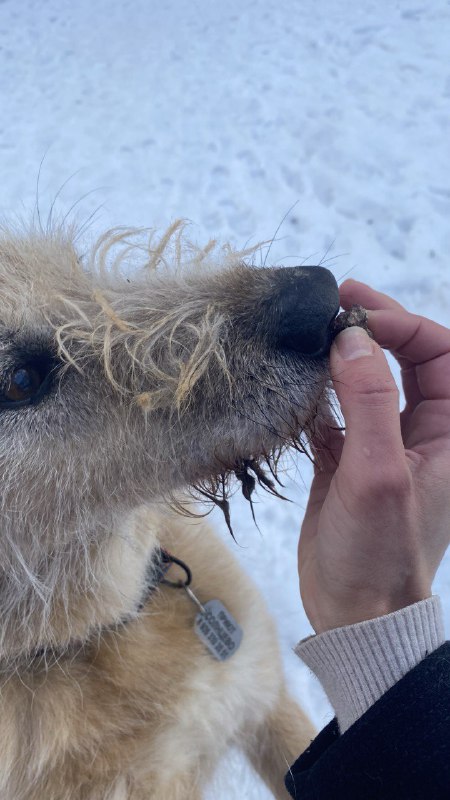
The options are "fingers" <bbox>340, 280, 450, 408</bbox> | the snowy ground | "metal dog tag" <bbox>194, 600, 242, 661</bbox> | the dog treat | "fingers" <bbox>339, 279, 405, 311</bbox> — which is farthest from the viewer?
the snowy ground

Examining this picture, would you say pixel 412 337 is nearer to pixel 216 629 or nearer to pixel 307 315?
pixel 307 315

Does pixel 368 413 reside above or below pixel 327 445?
above

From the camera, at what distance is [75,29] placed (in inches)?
266

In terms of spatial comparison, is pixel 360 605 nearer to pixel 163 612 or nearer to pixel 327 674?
pixel 327 674

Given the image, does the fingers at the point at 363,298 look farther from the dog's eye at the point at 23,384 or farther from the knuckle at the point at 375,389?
the dog's eye at the point at 23,384

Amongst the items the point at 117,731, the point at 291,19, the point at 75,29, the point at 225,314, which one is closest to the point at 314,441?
the point at 225,314

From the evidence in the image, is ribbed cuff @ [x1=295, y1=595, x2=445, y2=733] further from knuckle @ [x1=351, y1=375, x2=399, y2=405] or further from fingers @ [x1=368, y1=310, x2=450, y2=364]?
fingers @ [x1=368, y1=310, x2=450, y2=364]

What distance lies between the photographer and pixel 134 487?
1.82m

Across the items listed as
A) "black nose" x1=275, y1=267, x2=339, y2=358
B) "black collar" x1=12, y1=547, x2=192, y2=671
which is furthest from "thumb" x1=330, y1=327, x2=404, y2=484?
"black collar" x1=12, y1=547, x2=192, y2=671

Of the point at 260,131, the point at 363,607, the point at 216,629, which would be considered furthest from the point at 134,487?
the point at 260,131

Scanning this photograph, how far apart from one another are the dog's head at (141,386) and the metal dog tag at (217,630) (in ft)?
2.25

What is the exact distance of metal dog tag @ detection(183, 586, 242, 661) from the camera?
239 centimetres

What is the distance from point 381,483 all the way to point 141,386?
678 mm

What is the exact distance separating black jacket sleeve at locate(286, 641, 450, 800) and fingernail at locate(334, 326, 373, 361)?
2.41ft
